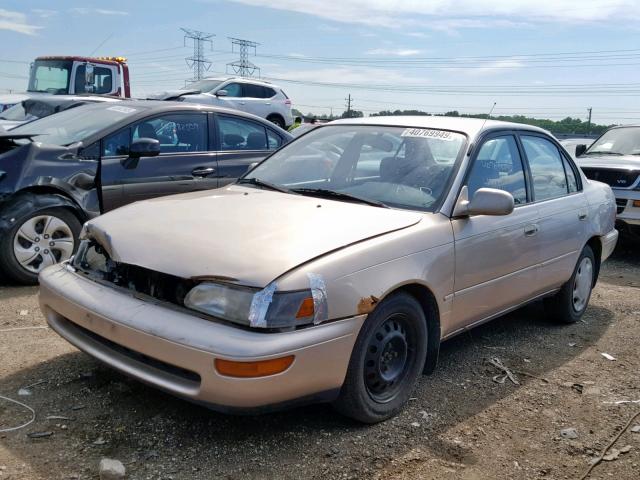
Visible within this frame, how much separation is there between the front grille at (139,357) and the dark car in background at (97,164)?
2.15m

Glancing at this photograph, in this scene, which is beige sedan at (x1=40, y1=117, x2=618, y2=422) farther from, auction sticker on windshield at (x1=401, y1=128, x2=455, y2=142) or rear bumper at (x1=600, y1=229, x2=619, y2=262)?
rear bumper at (x1=600, y1=229, x2=619, y2=262)

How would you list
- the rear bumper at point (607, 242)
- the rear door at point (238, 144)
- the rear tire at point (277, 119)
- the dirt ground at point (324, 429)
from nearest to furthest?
the dirt ground at point (324, 429), the rear bumper at point (607, 242), the rear door at point (238, 144), the rear tire at point (277, 119)

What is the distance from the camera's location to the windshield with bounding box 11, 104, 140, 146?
5.70m

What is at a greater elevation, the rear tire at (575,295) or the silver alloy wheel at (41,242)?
the silver alloy wheel at (41,242)

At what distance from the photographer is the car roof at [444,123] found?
13.5 ft

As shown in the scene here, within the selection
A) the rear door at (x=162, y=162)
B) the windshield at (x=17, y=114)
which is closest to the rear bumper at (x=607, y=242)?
the rear door at (x=162, y=162)

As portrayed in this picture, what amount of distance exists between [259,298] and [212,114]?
4.17m

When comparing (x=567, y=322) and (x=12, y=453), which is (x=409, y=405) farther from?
(x=567, y=322)

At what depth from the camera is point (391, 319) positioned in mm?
3227

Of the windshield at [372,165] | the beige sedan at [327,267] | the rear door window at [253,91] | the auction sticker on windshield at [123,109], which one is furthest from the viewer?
the rear door window at [253,91]

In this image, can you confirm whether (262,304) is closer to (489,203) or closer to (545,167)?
(489,203)

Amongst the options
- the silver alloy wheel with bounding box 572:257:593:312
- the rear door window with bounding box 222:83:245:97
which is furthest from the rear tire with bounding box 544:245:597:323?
the rear door window with bounding box 222:83:245:97

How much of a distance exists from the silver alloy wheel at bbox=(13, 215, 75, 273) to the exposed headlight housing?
2.94 metres

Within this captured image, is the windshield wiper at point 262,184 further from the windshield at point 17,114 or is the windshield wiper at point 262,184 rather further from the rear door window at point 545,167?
the windshield at point 17,114
